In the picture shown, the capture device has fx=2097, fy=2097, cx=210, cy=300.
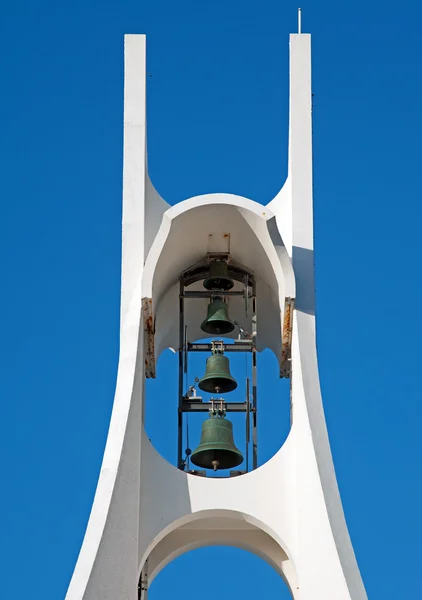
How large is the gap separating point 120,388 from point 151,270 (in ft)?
3.83

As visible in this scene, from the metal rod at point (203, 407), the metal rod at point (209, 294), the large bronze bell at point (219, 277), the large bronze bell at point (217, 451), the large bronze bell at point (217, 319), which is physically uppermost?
the large bronze bell at point (219, 277)

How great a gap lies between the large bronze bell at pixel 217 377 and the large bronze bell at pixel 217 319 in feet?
1.12

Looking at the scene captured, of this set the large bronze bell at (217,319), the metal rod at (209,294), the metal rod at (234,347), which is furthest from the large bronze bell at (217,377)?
the metal rod at (209,294)

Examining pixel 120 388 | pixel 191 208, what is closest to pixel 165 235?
pixel 191 208

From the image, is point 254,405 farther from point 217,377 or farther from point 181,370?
point 181,370

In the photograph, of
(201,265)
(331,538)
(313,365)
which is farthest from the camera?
(201,265)

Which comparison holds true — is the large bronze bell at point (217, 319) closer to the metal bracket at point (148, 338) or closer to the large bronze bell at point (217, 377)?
the large bronze bell at point (217, 377)

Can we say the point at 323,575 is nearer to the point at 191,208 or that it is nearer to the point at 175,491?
the point at 175,491

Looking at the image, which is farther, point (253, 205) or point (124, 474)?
point (253, 205)

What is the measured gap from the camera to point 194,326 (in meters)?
20.4

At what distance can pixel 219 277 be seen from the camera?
19641 millimetres

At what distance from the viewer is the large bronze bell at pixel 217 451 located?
18.7 metres

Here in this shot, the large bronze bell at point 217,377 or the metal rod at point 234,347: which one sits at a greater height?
the metal rod at point 234,347

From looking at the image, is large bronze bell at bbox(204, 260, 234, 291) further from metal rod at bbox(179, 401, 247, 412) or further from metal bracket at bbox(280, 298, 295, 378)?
metal rod at bbox(179, 401, 247, 412)
